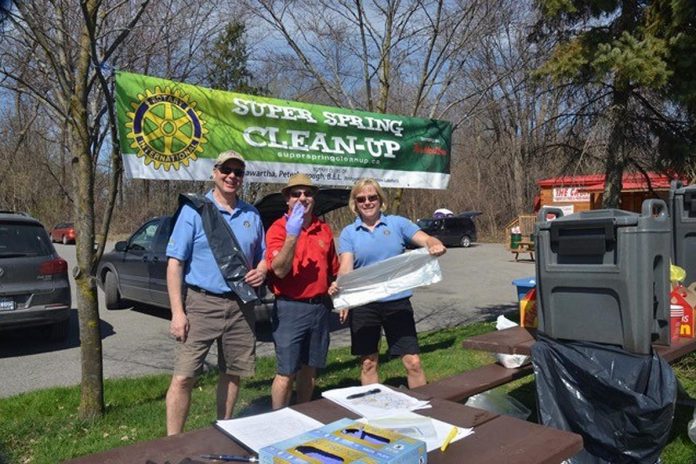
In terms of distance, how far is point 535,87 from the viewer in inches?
278

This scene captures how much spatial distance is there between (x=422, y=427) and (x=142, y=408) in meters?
3.45

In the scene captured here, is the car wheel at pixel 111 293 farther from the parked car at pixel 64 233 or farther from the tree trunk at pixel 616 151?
the parked car at pixel 64 233

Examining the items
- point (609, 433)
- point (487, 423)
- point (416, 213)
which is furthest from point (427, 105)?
point (416, 213)

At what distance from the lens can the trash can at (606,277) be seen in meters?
2.93

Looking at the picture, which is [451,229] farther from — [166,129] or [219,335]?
[219,335]

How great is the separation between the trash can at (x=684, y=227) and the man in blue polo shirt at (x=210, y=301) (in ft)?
10.7

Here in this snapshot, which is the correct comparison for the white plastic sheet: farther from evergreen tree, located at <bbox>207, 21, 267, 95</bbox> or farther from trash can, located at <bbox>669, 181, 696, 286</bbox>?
evergreen tree, located at <bbox>207, 21, 267, 95</bbox>

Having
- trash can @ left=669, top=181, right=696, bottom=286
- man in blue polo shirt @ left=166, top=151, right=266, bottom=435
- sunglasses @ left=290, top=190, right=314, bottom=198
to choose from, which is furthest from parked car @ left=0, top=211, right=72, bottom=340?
trash can @ left=669, top=181, right=696, bottom=286

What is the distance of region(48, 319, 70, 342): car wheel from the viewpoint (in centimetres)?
776

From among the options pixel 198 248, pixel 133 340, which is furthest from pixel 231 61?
→ pixel 198 248

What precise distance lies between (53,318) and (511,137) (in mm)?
25636

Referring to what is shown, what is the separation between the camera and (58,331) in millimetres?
7824

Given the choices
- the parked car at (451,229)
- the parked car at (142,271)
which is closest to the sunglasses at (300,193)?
the parked car at (142,271)

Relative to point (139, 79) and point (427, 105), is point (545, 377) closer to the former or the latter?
point (139, 79)
